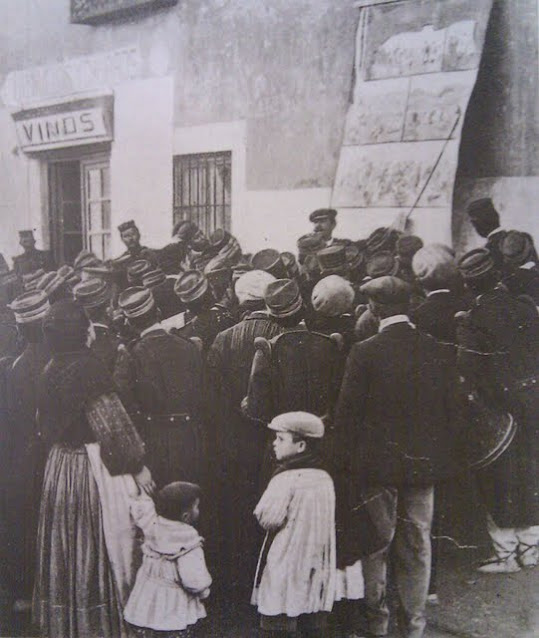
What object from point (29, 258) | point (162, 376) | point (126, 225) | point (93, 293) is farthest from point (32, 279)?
point (162, 376)

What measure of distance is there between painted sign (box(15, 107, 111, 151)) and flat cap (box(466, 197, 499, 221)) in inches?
83.9

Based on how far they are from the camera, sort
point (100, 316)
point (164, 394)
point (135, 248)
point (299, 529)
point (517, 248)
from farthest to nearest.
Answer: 1. point (135, 248)
2. point (100, 316)
3. point (164, 394)
4. point (299, 529)
5. point (517, 248)

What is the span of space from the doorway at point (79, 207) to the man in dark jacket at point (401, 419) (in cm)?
166

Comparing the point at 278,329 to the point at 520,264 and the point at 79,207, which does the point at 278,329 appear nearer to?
the point at 520,264

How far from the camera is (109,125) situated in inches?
156

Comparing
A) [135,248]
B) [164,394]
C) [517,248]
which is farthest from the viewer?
[135,248]

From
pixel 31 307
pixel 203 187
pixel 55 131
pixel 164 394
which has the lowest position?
pixel 164 394

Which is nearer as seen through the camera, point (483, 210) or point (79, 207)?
point (483, 210)

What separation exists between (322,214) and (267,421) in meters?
1.14

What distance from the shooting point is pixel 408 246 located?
3.55 m

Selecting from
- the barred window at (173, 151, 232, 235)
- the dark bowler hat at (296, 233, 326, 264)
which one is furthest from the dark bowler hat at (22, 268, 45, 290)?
the dark bowler hat at (296, 233, 326, 264)

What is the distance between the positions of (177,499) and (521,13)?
3085 millimetres

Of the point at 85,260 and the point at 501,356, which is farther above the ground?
the point at 85,260

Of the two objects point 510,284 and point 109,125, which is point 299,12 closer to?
point 109,125
